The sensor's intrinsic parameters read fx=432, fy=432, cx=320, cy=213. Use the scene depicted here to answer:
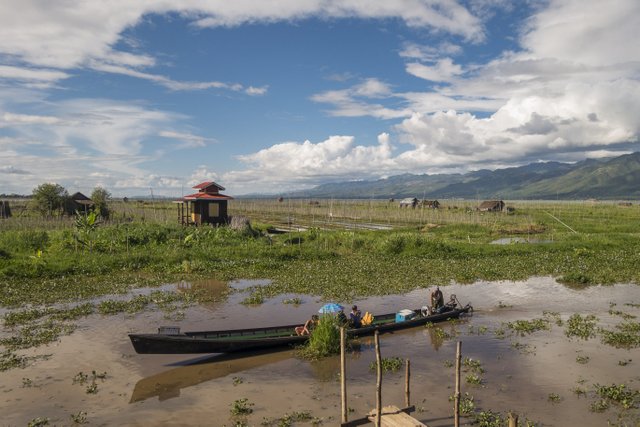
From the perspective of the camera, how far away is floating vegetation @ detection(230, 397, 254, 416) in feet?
32.7

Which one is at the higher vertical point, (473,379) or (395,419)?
(395,419)

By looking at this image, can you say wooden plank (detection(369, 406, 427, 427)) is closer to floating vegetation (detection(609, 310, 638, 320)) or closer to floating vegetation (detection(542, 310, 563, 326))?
floating vegetation (detection(542, 310, 563, 326))

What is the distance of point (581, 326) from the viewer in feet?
53.3

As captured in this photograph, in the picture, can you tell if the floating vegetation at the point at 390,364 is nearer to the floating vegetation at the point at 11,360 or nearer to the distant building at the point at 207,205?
the floating vegetation at the point at 11,360

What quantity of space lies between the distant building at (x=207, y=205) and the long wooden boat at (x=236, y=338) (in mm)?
28427

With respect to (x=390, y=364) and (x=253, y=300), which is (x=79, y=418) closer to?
(x=390, y=364)

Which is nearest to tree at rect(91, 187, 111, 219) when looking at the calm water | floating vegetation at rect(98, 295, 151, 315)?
floating vegetation at rect(98, 295, 151, 315)

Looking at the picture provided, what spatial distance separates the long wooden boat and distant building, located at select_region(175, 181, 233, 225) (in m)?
28.4

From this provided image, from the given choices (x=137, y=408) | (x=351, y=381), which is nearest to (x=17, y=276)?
(x=137, y=408)

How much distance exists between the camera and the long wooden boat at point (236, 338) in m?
12.0

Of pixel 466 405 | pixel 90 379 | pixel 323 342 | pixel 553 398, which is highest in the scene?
pixel 323 342

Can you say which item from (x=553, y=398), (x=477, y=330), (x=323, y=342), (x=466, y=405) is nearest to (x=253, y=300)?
(x=323, y=342)

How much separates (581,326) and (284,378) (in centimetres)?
1163

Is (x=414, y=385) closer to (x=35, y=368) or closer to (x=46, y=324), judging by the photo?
(x=35, y=368)
